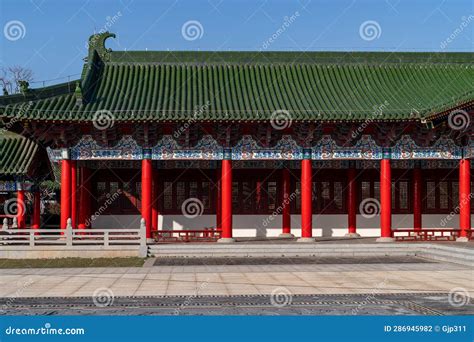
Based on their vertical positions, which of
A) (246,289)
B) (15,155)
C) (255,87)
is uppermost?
(255,87)

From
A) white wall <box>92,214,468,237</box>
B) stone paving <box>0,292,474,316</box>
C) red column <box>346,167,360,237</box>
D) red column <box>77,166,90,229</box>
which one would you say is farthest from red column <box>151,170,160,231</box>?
stone paving <box>0,292,474,316</box>

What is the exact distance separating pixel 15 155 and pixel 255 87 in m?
12.5

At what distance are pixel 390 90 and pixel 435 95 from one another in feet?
6.26

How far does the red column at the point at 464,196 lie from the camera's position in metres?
26.9

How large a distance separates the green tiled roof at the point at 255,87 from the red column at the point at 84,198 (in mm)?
4012

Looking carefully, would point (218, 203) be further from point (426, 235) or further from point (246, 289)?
point (246, 289)

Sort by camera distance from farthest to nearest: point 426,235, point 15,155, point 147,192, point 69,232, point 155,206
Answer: point 15,155 → point 155,206 → point 426,235 → point 147,192 → point 69,232

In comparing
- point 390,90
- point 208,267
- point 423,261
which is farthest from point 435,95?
point 208,267

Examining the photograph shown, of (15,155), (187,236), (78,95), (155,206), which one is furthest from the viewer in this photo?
(15,155)

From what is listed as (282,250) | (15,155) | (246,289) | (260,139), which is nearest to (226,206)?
(282,250)

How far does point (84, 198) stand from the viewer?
29609 mm

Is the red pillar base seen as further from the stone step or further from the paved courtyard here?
the paved courtyard

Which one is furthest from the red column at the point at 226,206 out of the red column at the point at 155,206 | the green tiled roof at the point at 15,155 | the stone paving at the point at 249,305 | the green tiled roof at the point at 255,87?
the stone paving at the point at 249,305

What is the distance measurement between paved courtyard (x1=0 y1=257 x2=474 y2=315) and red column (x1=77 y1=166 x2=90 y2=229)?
805cm
